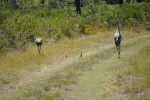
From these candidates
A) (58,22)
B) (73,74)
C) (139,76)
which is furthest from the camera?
(58,22)

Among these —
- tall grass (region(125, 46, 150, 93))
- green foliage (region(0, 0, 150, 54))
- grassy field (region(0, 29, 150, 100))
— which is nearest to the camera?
tall grass (region(125, 46, 150, 93))

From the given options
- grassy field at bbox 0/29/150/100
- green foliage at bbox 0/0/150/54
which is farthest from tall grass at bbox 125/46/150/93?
green foliage at bbox 0/0/150/54

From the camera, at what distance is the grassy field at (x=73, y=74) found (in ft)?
40.7

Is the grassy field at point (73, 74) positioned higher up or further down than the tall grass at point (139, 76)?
further down

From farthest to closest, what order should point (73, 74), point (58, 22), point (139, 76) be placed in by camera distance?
point (58, 22), point (73, 74), point (139, 76)

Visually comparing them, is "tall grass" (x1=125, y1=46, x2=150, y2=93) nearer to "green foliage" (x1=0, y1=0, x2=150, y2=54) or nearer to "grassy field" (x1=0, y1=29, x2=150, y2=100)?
"grassy field" (x1=0, y1=29, x2=150, y2=100)

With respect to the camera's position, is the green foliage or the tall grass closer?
the tall grass

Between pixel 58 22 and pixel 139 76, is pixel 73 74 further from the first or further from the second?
pixel 58 22

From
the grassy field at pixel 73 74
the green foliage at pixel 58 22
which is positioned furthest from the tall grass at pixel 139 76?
the green foliage at pixel 58 22

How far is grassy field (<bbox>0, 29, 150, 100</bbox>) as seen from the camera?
1239cm

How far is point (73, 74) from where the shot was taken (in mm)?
15438

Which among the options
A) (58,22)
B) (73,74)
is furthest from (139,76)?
(58,22)

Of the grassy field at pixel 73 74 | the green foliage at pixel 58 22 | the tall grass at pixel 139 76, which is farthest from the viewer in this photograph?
the green foliage at pixel 58 22

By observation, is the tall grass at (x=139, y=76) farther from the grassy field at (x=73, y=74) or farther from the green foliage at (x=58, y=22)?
the green foliage at (x=58, y=22)
